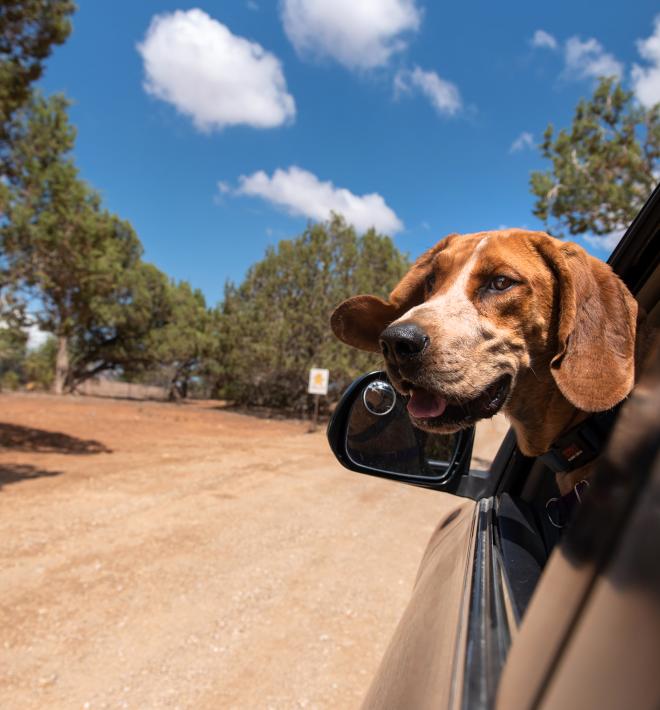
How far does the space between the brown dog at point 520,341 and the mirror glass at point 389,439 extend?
40cm

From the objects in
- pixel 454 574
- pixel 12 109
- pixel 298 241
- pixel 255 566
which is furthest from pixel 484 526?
pixel 298 241

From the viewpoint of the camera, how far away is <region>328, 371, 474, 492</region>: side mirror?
2.33 metres

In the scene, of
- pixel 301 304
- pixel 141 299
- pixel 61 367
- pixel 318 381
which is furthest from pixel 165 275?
pixel 318 381

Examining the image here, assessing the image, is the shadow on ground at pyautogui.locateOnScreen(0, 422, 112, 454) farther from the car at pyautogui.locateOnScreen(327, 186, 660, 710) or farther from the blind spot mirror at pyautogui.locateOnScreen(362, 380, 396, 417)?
the car at pyautogui.locateOnScreen(327, 186, 660, 710)

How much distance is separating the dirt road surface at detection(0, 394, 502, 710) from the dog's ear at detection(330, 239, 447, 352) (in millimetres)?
1019

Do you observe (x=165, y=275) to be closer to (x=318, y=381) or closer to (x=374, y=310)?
(x=318, y=381)

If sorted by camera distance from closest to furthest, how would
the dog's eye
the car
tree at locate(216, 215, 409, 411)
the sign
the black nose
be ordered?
the car, the black nose, the dog's eye, the sign, tree at locate(216, 215, 409, 411)

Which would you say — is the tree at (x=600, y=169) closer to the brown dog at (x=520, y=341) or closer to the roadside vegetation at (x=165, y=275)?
the roadside vegetation at (x=165, y=275)

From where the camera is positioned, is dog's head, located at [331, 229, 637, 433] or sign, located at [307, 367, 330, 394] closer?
dog's head, located at [331, 229, 637, 433]

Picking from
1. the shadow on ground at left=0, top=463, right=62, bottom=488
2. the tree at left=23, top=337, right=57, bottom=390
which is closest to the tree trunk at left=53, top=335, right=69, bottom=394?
the tree at left=23, top=337, right=57, bottom=390

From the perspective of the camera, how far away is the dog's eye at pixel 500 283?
2020 millimetres

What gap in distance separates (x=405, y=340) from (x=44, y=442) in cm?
1358

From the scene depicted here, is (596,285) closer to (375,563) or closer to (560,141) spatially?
(375,563)

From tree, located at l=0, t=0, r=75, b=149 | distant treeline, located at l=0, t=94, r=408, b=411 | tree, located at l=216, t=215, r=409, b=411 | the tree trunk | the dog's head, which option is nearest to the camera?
the dog's head
